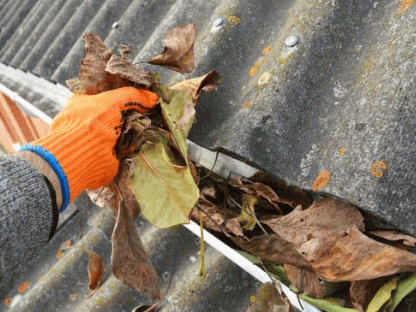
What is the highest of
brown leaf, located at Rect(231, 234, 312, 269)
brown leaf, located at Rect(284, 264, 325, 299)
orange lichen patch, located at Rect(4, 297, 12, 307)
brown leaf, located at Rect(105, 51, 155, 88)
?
brown leaf, located at Rect(105, 51, 155, 88)

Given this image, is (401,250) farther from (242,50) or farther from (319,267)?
(242,50)

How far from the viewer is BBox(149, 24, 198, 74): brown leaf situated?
97cm

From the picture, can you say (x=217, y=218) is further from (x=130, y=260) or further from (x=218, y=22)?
(x=218, y=22)

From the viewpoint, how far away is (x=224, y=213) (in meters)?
0.94

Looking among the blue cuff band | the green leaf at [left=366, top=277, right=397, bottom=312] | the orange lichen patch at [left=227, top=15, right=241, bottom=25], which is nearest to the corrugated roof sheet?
the orange lichen patch at [left=227, top=15, right=241, bottom=25]

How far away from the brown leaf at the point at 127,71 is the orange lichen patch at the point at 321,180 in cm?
50

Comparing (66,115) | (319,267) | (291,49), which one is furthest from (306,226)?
(66,115)

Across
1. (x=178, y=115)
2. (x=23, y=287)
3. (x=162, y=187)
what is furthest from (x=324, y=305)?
(x=23, y=287)

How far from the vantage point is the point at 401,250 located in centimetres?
65

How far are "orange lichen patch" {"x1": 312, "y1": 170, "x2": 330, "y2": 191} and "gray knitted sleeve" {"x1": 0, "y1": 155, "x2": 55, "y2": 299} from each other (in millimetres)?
494

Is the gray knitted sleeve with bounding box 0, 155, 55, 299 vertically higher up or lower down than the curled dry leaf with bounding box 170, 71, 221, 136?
lower down

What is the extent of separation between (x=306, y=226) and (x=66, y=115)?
58 cm

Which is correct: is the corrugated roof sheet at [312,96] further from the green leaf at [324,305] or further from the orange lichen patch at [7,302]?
the orange lichen patch at [7,302]

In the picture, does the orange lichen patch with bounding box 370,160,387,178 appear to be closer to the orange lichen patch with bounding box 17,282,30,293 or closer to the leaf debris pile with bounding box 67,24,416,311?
the leaf debris pile with bounding box 67,24,416,311
